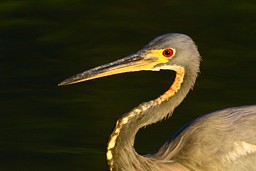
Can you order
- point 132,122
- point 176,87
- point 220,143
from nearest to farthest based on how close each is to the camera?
point 132,122, point 176,87, point 220,143

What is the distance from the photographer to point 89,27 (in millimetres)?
12758

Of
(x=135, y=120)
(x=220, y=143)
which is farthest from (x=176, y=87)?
(x=220, y=143)

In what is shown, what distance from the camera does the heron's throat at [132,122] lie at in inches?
301

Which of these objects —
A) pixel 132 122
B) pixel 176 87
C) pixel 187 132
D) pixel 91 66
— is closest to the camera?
pixel 132 122

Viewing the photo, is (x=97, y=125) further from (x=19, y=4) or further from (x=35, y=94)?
(x=19, y=4)

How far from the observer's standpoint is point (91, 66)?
11.5 metres

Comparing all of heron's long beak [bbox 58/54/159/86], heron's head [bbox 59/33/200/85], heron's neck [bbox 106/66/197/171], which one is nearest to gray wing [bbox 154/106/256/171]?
heron's neck [bbox 106/66/197/171]

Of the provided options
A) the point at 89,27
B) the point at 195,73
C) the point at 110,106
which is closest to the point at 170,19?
the point at 89,27

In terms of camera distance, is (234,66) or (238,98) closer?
(238,98)

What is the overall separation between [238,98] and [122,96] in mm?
1203

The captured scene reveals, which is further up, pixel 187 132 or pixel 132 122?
pixel 132 122

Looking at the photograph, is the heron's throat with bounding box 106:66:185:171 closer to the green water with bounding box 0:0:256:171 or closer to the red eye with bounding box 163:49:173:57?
the red eye with bounding box 163:49:173:57

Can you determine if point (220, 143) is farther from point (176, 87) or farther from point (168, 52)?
point (168, 52)

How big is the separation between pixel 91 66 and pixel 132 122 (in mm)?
3915
